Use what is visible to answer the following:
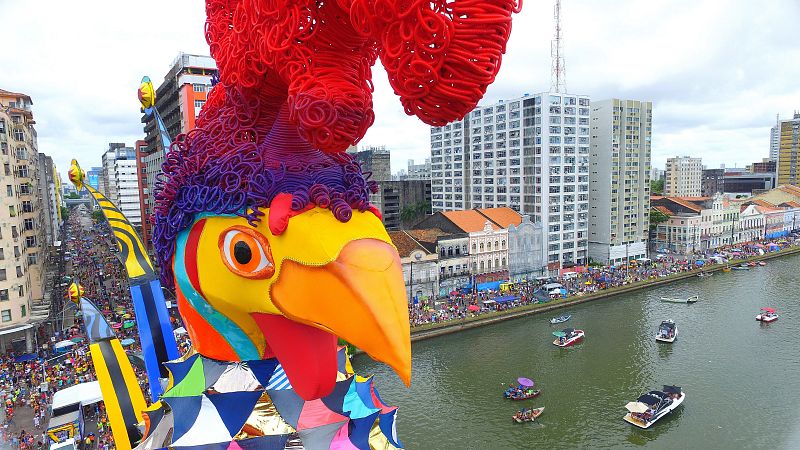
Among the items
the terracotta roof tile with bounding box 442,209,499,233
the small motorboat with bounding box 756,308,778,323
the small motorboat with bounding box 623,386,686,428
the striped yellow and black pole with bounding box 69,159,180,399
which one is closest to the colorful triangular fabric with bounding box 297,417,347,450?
the striped yellow and black pole with bounding box 69,159,180,399

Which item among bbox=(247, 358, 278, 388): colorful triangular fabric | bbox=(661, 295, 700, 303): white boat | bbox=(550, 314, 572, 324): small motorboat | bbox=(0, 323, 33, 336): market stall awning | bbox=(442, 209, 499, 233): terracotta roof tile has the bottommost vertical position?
bbox=(661, 295, 700, 303): white boat

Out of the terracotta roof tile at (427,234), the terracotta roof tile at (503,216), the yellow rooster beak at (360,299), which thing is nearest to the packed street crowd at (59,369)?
the yellow rooster beak at (360,299)

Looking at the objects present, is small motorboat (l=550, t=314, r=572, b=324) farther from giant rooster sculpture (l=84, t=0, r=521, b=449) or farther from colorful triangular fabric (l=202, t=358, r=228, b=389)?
colorful triangular fabric (l=202, t=358, r=228, b=389)

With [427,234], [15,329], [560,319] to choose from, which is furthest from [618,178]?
[15,329]

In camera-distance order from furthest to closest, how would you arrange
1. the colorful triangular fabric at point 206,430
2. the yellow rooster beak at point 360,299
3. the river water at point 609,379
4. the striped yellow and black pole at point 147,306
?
the river water at point 609,379
the striped yellow and black pole at point 147,306
the colorful triangular fabric at point 206,430
the yellow rooster beak at point 360,299

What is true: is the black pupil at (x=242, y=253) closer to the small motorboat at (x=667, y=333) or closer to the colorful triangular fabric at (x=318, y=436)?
the colorful triangular fabric at (x=318, y=436)

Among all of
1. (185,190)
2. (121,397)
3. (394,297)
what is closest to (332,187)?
(394,297)

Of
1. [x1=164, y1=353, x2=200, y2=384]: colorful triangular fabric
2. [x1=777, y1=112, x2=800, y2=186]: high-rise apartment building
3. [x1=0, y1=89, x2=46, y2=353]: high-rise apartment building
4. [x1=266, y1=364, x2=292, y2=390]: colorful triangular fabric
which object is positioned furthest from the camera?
[x1=777, y1=112, x2=800, y2=186]: high-rise apartment building

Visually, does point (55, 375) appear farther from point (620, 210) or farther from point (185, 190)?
point (620, 210)
